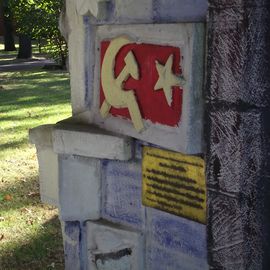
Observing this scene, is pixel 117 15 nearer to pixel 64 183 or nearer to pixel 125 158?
pixel 125 158

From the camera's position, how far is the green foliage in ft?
53.1

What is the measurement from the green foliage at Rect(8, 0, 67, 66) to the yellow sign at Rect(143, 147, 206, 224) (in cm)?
1361

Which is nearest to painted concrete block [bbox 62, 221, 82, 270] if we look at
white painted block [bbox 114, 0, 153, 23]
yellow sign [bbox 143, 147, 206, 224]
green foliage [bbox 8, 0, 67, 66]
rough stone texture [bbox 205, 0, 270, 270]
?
yellow sign [bbox 143, 147, 206, 224]

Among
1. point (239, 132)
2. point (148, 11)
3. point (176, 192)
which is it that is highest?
point (148, 11)

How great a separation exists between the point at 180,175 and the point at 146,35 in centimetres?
71

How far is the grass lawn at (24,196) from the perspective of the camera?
3.92 m

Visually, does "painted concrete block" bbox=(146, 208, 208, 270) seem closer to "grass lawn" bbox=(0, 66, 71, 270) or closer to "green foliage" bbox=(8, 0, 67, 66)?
"grass lawn" bbox=(0, 66, 71, 270)

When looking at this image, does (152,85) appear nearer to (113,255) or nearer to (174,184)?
(174,184)

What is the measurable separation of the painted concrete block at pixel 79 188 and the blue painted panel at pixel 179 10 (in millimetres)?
939

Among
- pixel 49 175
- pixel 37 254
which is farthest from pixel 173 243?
pixel 37 254

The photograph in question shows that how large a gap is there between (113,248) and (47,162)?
0.73 metres

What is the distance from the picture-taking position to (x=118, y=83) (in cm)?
281

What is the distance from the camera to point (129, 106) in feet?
9.09

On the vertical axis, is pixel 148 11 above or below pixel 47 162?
above
